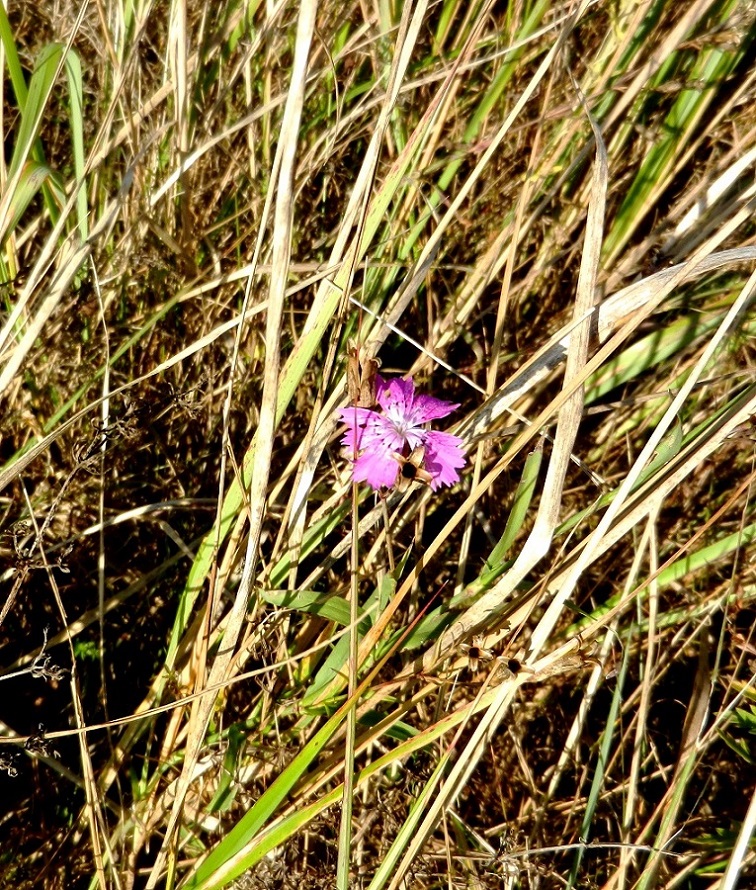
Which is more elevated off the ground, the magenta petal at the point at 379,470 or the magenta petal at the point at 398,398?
the magenta petal at the point at 398,398

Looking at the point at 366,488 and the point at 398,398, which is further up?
the point at 398,398

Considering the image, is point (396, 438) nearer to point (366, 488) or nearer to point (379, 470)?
point (379, 470)

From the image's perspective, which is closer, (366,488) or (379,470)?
(379,470)

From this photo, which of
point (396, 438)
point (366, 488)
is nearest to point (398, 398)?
point (396, 438)

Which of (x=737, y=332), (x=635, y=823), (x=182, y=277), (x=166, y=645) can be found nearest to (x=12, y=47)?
(x=182, y=277)

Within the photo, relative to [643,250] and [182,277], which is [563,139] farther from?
[182,277]
